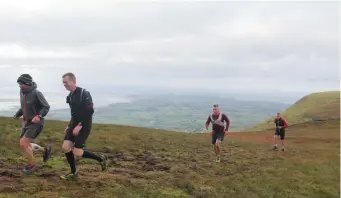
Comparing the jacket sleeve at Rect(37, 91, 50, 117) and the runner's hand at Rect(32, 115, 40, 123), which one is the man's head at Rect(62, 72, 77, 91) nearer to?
the jacket sleeve at Rect(37, 91, 50, 117)

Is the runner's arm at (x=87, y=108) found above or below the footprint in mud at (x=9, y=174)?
above

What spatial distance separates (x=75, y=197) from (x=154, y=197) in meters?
3.15

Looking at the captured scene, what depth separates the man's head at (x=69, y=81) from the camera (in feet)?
39.5

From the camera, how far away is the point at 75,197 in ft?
38.9

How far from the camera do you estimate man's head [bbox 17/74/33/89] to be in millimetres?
12798

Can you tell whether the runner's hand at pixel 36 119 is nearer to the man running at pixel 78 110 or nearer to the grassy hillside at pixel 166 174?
the man running at pixel 78 110

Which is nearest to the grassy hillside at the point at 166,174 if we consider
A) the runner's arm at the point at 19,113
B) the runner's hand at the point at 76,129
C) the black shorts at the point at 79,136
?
the black shorts at the point at 79,136

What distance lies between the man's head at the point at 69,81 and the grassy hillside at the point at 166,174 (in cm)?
359

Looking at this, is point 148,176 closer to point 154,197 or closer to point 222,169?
point 154,197

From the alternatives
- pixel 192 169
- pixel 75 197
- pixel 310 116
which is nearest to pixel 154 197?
pixel 75 197

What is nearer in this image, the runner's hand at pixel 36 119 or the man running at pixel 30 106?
the runner's hand at pixel 36 119

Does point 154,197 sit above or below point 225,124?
below

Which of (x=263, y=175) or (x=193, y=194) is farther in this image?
(x=263, y=175)

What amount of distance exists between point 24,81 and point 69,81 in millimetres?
1998
